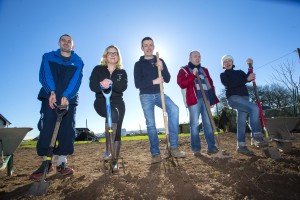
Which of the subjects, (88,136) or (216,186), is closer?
(216,186)

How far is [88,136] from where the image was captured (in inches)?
996

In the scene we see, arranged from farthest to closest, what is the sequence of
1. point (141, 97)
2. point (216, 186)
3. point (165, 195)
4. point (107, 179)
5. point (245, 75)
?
1. point (245, 75)
2. point (141, 97)
3. point (107, 179)
4. point (216, 186)
5. point (165, 195)

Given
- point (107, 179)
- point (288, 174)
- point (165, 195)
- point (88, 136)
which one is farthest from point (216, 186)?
point (88, 136)

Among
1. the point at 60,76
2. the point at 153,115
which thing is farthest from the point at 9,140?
the point at 153,115

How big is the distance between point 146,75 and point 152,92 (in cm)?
39

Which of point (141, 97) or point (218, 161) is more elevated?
point (141, 97)

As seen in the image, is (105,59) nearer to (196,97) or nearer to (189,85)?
(189,85)

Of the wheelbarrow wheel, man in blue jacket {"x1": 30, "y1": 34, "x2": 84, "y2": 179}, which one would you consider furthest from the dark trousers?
the wheelbarrow wheel

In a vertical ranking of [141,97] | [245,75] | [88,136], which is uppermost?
[245,75]

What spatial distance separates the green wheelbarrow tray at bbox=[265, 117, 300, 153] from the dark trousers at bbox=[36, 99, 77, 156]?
4012 mm

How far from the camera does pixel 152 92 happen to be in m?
4.17

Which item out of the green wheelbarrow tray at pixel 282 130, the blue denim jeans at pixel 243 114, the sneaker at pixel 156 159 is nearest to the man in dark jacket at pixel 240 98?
the blue denim jeans at pixel 243 114

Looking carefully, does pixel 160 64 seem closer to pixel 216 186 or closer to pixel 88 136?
pixel 216 186

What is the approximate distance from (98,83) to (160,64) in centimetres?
134
